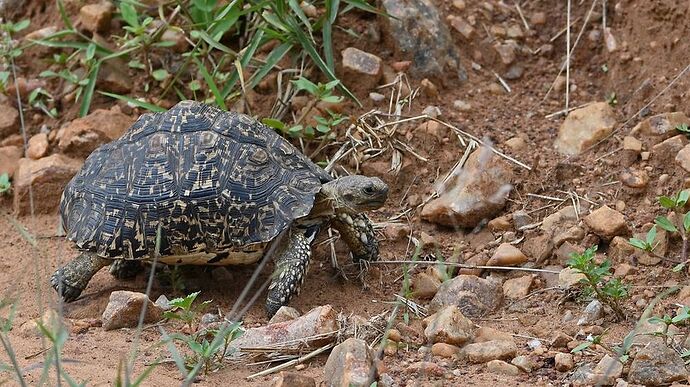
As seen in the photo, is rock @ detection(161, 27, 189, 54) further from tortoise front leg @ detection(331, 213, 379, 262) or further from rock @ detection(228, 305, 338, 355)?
rock @ detection(228, 305, 338, 355)

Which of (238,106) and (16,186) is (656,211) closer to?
(238,106)

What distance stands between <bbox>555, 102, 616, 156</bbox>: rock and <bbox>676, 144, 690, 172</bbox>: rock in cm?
55

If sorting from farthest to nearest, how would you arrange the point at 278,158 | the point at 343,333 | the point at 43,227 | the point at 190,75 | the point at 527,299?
the point at 190,75
the point at 43,227
the point at 278,158
the point at 527,299
the point at 343,333

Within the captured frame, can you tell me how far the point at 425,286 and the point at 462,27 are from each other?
86.0 inches

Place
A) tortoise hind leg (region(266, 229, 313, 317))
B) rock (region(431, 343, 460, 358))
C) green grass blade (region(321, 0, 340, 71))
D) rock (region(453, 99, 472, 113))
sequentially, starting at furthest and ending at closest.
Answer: rock (region(453, 99, 472, 113)) < green grass blade (region(321, 0, 340, 71)) < tortoise hind leg (region(266, 229, 313, 317)) < rock (region(431, 343, 460, 358))

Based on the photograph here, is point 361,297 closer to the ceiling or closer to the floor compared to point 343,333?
closer to the floor

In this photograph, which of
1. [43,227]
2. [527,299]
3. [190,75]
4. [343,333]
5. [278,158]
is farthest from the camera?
[190,75]

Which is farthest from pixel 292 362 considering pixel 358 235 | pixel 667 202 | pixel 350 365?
pixel 667 202

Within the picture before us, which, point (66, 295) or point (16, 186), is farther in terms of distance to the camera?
point (16, 186)

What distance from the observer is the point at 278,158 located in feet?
17.4

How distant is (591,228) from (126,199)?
232 cm

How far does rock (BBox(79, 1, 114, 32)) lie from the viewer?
6867 mm

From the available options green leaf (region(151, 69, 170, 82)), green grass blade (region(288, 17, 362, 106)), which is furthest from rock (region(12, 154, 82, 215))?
green grass blade (region(288, 17, 362, 106))

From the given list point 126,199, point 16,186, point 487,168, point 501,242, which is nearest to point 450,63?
point 487,168
